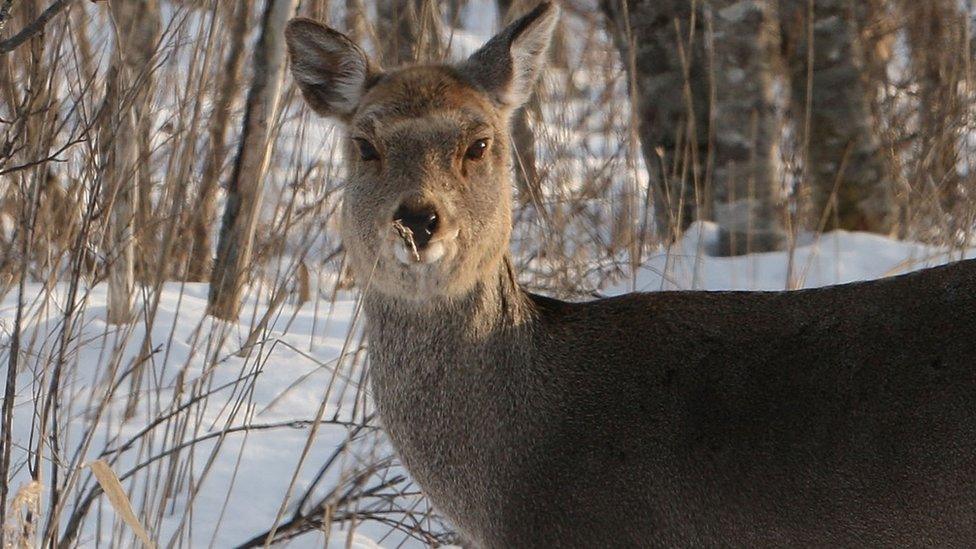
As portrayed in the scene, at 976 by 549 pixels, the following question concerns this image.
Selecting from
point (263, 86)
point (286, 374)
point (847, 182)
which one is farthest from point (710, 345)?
point (847, 182)

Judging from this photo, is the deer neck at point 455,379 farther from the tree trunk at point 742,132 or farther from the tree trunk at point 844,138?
the tree trunk at point 844,138

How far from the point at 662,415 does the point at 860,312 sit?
548mm

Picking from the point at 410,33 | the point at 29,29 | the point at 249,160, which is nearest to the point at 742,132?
the point at 249,160

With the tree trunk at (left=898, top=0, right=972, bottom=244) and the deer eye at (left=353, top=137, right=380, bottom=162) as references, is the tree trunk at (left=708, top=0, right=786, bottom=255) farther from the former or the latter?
the deer eye at (left=353, top=137, right=380, bottom=162)

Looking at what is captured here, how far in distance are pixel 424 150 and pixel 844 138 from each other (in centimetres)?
501

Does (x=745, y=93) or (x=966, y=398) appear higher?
(x=745, y=93)

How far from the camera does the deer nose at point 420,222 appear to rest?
3359mm

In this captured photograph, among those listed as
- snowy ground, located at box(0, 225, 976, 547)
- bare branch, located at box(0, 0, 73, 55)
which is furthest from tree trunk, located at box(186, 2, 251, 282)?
bare branch, located at box(0, 0, 73, 55)

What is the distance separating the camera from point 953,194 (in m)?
9.34

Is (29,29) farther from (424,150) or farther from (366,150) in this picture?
(424,150)

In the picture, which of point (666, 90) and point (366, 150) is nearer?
point (366, 150)

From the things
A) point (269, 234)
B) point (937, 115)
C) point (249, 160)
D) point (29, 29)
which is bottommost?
point (269, 234)

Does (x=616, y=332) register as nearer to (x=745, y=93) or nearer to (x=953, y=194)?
(x=745, y=93)

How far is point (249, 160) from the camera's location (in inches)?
250
